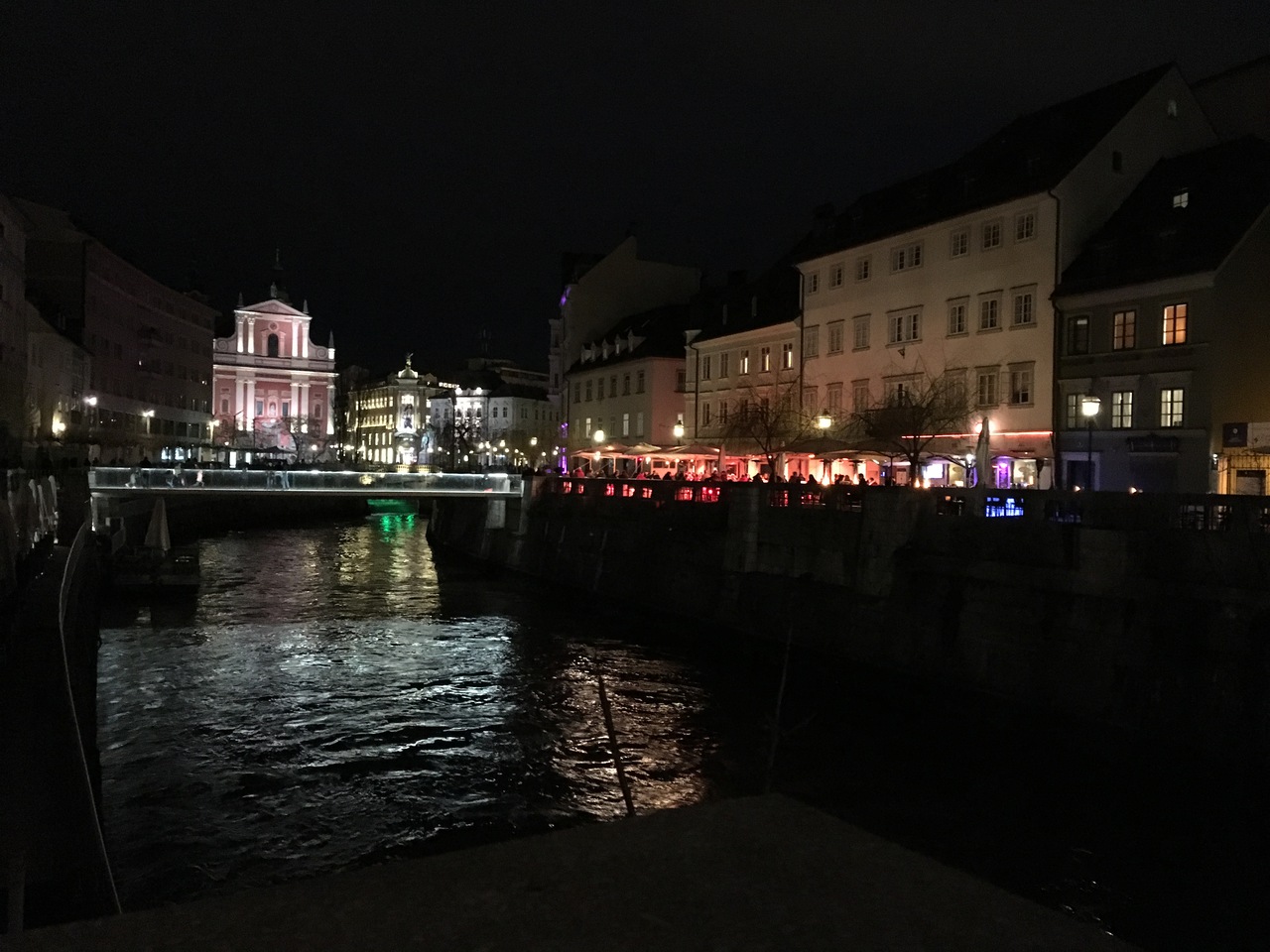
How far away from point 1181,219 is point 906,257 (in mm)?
12007

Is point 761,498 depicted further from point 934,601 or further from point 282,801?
point 282,801

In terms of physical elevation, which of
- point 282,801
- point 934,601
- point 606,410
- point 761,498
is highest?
point 606,410

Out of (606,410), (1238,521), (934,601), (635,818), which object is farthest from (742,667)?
(606,410)

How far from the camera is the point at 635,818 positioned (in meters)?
5.88

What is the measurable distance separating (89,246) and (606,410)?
43355mm

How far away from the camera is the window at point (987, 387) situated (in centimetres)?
3891

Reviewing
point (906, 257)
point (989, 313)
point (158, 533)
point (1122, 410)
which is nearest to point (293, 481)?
point (158, 533)

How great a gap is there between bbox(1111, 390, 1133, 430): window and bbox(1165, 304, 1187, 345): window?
88.4 inches

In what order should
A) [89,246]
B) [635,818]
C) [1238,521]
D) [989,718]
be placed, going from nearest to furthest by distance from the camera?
[635,818], [1238,521], [989,718], [89,246]

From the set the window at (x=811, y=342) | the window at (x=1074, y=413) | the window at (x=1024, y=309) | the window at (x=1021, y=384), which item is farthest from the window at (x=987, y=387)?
the window at (x=811, y=342)

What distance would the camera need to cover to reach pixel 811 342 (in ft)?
164

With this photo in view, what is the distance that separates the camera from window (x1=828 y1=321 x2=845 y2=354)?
47.8 m

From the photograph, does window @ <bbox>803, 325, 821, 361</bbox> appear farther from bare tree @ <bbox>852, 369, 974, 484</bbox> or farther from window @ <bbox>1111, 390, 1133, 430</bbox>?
window @ <bbox>1111, 390, 1133, 430</bbox>

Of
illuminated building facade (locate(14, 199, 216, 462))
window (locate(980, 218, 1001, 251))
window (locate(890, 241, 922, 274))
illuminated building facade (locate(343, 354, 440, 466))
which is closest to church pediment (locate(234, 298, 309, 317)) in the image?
illuminated building facade (locate(14, 199, 216, 462))
